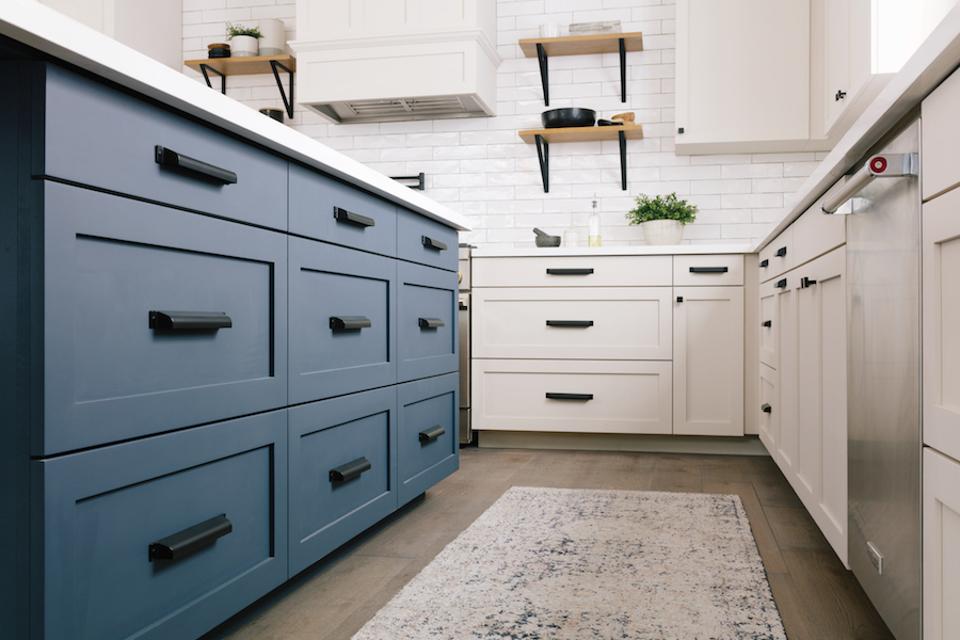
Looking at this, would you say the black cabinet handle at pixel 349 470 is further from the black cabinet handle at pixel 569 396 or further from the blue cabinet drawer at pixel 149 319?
the black cabinet handle at pixel 569 396

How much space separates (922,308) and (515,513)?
4.76 feet

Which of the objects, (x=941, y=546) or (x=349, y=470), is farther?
(x=349, y=470)

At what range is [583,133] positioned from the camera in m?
4.01

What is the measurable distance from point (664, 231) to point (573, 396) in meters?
0.87

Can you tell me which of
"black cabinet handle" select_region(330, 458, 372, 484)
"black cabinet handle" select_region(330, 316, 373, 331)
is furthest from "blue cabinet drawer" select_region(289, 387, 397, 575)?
"black cabinet handle" select_region(330, 316, 373, 331)

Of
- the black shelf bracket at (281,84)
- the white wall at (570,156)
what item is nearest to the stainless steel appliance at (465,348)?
the white wall at (570,156)

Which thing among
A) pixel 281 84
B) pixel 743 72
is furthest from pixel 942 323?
pixel 281 84

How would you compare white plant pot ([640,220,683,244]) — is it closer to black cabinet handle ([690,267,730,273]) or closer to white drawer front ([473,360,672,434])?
black cabinet handle ([690,267,730,273])

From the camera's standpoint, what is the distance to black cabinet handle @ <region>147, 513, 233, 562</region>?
1.20 metres

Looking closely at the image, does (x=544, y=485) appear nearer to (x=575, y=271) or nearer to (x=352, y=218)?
(x=575, y=271)

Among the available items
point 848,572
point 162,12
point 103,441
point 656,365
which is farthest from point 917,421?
point 162,12

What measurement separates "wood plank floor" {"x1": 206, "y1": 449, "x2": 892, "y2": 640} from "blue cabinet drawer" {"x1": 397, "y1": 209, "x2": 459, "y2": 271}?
72 centimetres

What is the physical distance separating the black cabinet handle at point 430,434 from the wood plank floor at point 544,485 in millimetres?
201

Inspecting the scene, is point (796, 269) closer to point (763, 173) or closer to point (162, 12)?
point (763, 173)
